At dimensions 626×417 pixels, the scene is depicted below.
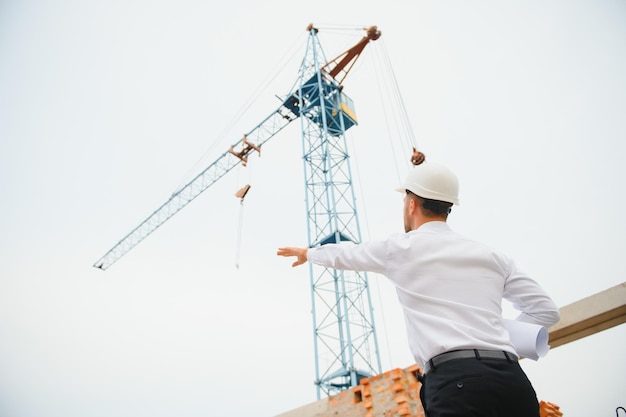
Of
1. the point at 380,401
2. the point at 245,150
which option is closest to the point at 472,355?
the point at 380,401

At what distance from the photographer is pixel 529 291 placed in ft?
4.79

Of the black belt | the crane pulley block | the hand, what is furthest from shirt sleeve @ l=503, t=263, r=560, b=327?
the crane pulley block

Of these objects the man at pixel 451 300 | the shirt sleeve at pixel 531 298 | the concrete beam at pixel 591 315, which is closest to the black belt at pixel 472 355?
the man at pixel 451 300

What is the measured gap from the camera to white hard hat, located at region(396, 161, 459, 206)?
62.9 inches

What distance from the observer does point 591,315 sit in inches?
103

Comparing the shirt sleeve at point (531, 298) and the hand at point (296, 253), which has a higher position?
the hand at point (296, 253)

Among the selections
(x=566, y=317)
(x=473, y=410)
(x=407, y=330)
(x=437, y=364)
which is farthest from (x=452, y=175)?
(x=566, y=317)

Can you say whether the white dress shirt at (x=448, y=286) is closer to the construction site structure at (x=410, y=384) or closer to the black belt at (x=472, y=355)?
the black belt at (x=472, y=355)

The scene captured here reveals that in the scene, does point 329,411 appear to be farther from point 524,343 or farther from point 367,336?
point 367,336

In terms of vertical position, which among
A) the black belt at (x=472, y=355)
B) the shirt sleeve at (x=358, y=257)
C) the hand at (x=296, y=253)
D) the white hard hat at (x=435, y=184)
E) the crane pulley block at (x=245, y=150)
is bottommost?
the black belt at (x=472, y=355)

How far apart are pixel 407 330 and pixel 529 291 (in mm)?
533

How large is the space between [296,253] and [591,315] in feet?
7.80

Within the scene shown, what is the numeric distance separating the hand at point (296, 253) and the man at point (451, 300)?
13mm

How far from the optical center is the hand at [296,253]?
1.68m
